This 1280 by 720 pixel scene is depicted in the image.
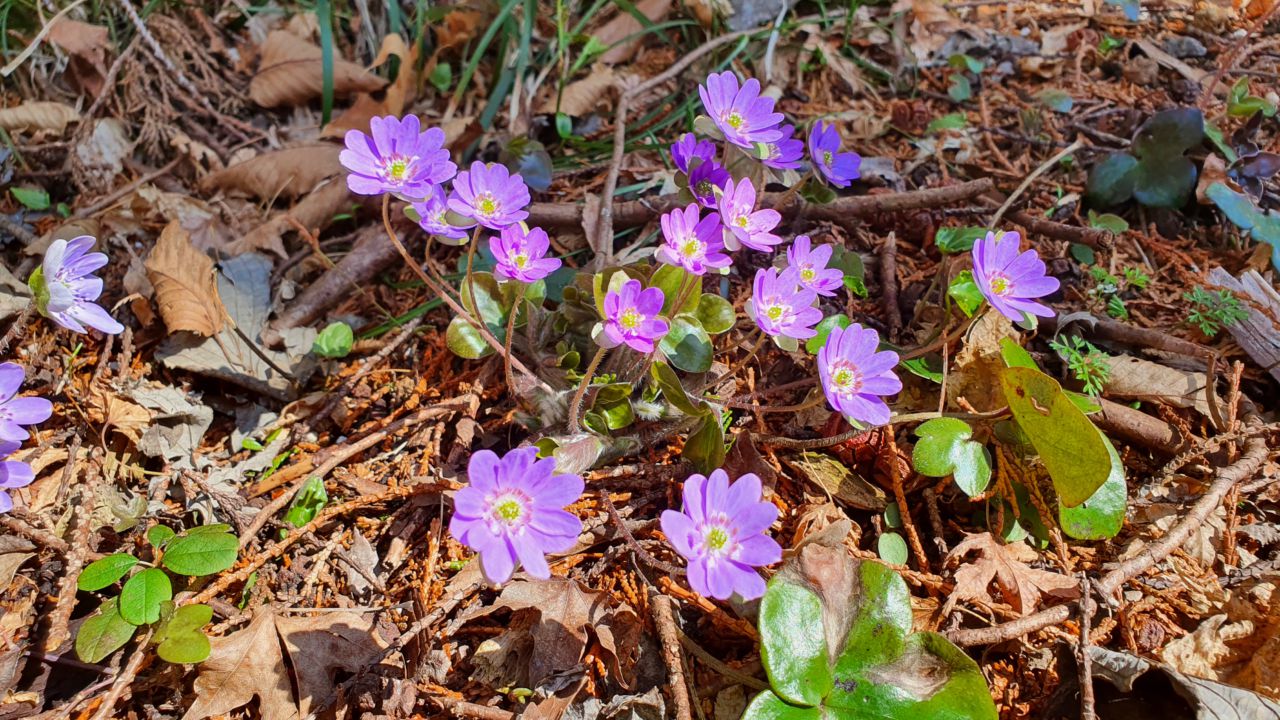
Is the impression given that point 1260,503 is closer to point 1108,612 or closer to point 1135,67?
point 1108,612

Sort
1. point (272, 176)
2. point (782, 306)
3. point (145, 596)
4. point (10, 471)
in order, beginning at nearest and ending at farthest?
point (10, 471) < point (145, 596) < point (782, 306) < point (272, 176)

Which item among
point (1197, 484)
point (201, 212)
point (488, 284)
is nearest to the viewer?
point (1197, 484)

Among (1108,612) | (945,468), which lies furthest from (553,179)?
(1108,612)

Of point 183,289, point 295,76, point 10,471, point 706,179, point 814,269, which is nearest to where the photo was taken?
point 10,471

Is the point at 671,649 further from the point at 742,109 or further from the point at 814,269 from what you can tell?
the point at 742,109

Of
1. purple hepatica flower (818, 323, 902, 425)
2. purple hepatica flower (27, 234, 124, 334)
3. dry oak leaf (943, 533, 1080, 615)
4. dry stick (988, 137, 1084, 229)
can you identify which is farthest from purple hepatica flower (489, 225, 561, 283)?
dry stick (988, 137, 1084, 229)

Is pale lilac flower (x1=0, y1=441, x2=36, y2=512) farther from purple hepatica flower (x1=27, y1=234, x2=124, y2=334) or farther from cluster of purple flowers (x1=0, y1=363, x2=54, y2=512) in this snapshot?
purple hepatica flower (x1=27, y1=234, x2=124, y2=334)

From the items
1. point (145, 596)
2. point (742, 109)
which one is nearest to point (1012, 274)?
point (742, 109)

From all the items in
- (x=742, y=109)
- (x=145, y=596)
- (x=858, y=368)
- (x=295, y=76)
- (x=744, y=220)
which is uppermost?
(x=742, y=109)
